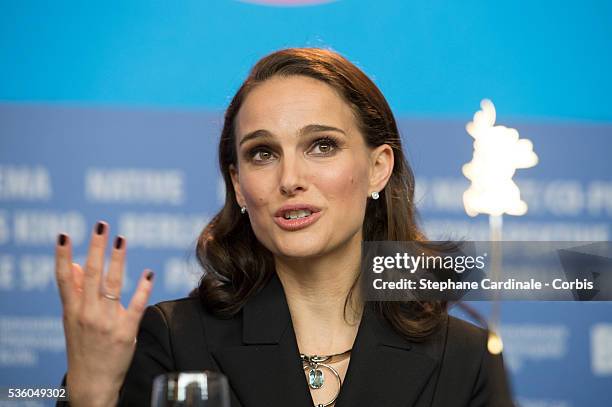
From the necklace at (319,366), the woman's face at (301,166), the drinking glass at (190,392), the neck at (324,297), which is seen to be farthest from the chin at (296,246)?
the drinking glass at (190,392)

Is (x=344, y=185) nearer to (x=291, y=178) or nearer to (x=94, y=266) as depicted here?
(x=291, y=178)

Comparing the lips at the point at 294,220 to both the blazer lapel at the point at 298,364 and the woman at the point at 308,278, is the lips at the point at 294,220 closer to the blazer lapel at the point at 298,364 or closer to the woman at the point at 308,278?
the woman at the point at 308,278

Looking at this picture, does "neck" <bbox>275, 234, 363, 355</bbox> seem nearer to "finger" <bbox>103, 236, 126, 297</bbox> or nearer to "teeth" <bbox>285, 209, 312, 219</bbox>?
"teeth" <bbox>285, 209, 312, 219</bbox>

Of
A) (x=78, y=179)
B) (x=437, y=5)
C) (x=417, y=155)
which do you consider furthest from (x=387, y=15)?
(x=78, y=179)

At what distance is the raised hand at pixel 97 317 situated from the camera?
50.6 inches

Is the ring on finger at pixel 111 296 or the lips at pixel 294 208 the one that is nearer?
the ring on finger at pixel 111 296

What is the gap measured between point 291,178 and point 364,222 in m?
0.32

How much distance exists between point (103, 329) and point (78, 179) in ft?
3.99

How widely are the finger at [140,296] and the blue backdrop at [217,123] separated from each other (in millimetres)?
1098

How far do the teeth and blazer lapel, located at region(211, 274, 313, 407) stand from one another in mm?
211

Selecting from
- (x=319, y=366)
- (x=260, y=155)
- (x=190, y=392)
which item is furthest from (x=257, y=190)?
→ (x=190, y=392)

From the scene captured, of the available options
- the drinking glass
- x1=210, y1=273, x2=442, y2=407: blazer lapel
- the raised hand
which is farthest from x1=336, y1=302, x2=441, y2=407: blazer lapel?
the drinking glass

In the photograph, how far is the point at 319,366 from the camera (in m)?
1.68

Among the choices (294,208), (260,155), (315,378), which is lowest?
(315,378)
